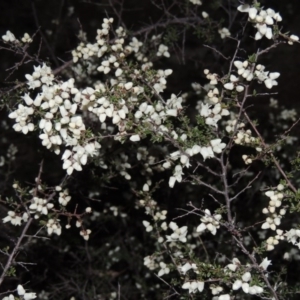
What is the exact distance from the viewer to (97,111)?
1835 mm

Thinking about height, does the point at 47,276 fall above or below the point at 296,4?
below

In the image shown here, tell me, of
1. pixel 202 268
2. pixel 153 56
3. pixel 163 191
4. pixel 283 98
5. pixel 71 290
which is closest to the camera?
pixel 202 268

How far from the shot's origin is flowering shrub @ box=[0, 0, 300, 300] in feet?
6.17

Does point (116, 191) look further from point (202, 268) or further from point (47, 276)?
point (202, 268)

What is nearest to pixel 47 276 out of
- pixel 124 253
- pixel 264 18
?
pixel 124 253

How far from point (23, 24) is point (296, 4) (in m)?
2.89

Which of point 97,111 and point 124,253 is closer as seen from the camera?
point 97,111

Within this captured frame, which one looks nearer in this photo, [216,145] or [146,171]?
[216,145]

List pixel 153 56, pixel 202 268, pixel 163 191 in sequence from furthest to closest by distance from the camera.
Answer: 1. pixel 163 191
2. pixel 153 56
3. pixel 202 268

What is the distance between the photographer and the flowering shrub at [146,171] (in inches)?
74.0

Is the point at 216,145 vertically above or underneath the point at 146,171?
above

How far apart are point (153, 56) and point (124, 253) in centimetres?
134

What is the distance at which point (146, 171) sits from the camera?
9.20 ft

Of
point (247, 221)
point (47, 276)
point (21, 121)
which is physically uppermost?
point (21, 121)
